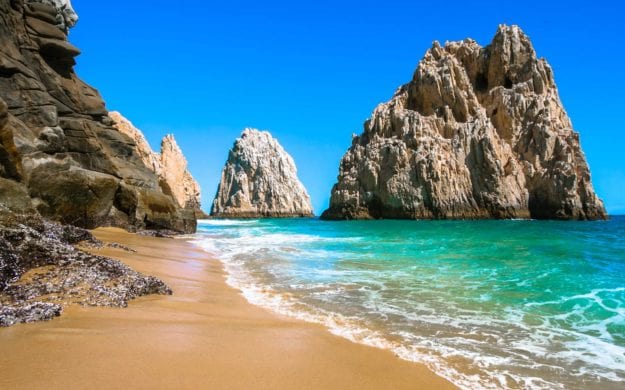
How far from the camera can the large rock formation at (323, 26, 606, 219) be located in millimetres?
61781

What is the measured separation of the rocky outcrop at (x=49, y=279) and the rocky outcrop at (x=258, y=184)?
11941 cm

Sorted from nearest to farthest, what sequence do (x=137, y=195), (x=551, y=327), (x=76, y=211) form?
(x=551, y=327) < (x=76, y=211) < (x=137, y=195)

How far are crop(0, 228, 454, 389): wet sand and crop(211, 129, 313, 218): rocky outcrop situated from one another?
121 meters

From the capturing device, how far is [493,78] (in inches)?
3108

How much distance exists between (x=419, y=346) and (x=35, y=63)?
2480 cm

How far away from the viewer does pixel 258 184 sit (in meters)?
129

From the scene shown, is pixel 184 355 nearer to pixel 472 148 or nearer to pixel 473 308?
pixel 473 308

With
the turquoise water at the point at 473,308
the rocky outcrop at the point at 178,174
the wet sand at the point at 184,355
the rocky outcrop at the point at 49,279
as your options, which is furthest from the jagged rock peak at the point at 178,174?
the wet sand at the point at 184,355

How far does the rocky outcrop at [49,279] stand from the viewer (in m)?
4.69

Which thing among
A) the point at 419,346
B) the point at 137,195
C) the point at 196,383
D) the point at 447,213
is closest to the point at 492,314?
the point at 419,346

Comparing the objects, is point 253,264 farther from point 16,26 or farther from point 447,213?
point 447,213

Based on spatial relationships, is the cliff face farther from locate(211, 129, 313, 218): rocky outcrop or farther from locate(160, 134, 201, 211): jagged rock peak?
locate(211, 129, 313, 218): rocky outcrop

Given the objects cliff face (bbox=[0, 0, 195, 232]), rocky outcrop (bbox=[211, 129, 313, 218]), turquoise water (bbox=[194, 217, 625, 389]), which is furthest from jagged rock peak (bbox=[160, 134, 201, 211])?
turquoise water (bbox=[194, 217, 625, 389])

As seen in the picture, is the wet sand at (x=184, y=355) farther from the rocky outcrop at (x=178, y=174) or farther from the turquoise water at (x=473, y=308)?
the rocky outcrop at (x=178, y=174)
